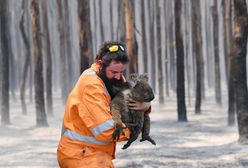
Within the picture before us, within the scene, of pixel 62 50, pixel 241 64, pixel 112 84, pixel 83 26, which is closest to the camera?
pixel 112 84

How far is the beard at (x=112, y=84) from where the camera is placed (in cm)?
295

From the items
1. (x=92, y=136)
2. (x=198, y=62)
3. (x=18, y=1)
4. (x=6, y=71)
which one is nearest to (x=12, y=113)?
(x=6, y=71)

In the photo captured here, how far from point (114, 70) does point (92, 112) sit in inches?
11.7

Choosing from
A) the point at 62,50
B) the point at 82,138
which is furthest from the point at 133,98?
the point at 62,50

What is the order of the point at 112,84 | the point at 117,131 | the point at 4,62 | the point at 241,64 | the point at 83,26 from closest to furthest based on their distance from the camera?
the point at 117,131 < the point at 112,84 < the point at 241,64 < the point at 83,26 < the point at 4,62

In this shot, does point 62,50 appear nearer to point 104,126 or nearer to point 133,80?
point 133,80

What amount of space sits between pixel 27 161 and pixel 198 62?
1245 centimetres

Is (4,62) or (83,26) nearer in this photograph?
(83,26)

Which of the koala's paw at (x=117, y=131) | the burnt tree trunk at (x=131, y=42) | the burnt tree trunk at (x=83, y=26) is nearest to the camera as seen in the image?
the koala's paw at (x=117, y=131)

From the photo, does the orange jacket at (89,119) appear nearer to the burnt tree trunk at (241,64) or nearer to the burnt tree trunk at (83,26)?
the burnt tree trunk at (241,64)

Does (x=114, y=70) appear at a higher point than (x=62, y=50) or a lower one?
higher

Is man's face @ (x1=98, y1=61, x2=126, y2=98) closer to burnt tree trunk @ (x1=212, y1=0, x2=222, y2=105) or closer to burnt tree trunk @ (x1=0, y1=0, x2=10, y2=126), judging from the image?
burnt tree trunk @ (x1=0, y1=0, x2=10, y2=126)

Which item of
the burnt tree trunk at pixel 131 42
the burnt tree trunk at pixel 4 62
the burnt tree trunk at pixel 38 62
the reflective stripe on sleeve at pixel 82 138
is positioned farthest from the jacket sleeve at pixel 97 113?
the burnt tree trunk at pixel 4 62

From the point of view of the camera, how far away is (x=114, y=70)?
9.61ft
